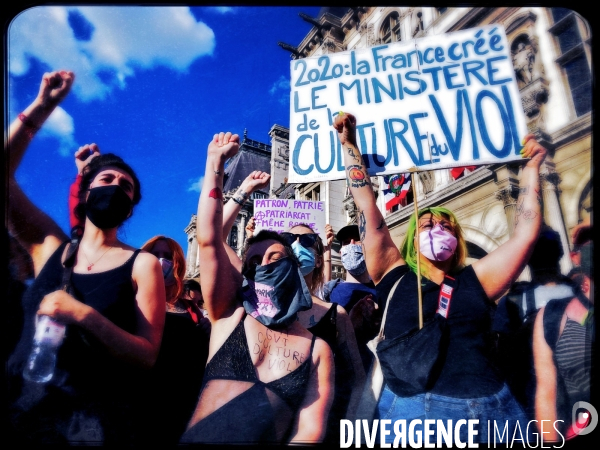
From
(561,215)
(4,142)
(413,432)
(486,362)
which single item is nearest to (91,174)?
(4,142)

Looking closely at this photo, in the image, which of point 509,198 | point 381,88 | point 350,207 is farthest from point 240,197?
point 350,207

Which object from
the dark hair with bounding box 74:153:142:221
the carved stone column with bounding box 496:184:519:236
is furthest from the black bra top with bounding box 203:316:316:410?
the carved stone column with bounding box 496:184:519:236

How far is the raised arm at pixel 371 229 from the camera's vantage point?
246cm

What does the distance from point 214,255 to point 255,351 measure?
60 centimetres

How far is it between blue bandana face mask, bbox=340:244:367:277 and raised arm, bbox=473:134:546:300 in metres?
1.29

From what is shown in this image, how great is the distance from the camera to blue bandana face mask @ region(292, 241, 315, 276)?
10.4 feet

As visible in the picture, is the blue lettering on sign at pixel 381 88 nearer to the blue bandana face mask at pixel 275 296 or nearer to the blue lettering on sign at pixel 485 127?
the blue lettering on sign at pixel 485 127

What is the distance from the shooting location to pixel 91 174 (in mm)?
2400

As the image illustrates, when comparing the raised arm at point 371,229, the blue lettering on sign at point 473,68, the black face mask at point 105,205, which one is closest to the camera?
the black face mask at point 105,205

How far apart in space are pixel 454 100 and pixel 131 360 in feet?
9.11

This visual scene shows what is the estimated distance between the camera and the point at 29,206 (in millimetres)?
2338

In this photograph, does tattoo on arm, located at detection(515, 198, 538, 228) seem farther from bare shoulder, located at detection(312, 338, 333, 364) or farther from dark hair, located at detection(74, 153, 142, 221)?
dark hair, located at detection(74, 153, 142, 221)

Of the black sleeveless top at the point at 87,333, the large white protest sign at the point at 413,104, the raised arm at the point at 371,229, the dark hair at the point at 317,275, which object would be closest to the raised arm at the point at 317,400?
the raised arm at the point at 371,229

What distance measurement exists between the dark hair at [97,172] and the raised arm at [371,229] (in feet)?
4.63
